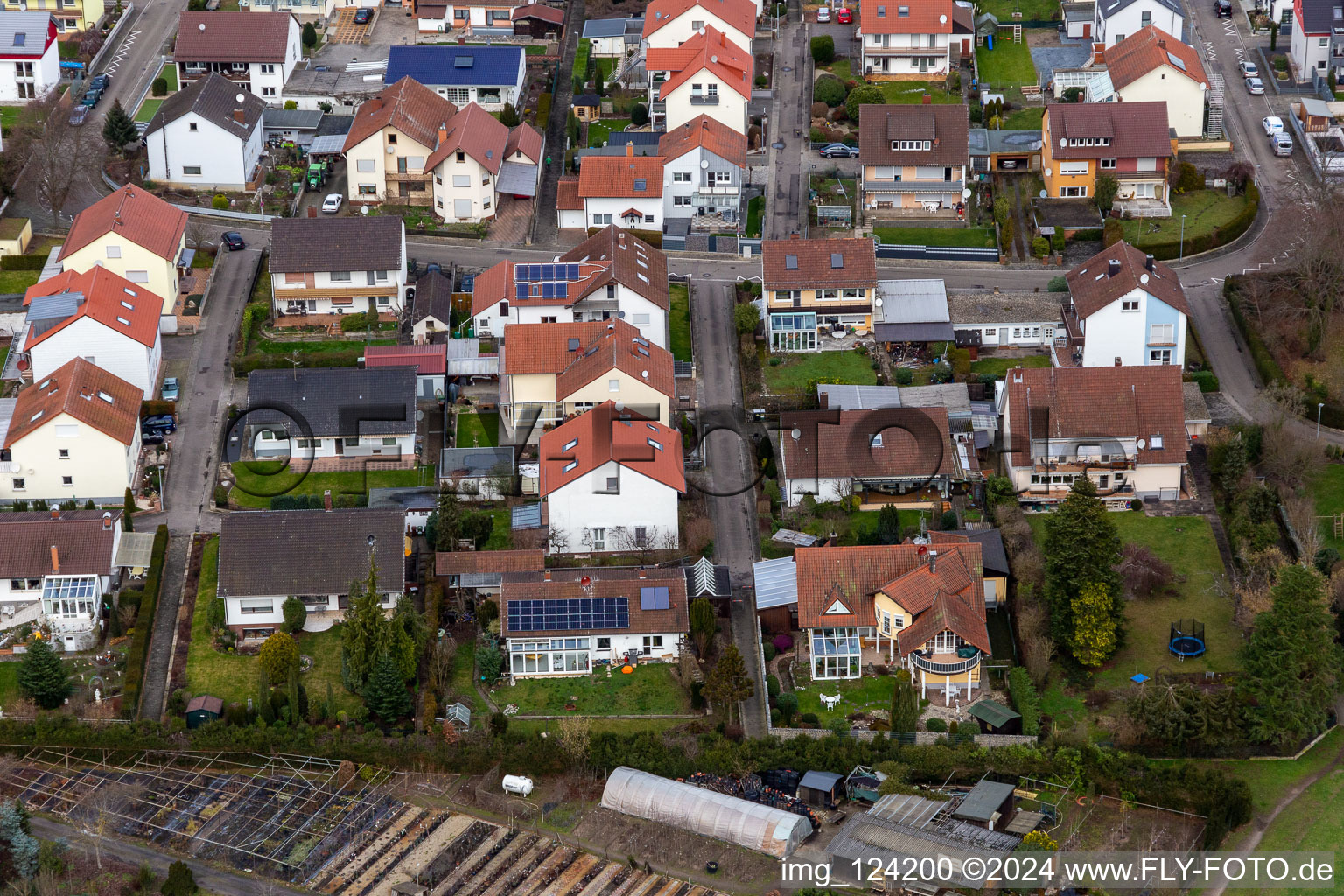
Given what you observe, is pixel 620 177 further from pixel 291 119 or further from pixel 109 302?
pixel 109 302

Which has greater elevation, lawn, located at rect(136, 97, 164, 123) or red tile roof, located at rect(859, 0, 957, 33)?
red tile roof, located at rect(859, 0, 957, 33)

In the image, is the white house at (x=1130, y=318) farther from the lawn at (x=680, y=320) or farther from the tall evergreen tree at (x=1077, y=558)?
the tall evergreen tree at (x=1077, y=558)

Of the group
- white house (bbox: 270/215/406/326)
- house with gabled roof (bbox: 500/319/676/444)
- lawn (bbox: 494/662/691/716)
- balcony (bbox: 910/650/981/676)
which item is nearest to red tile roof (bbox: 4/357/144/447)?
white house (bbox: 270/215/406/326)

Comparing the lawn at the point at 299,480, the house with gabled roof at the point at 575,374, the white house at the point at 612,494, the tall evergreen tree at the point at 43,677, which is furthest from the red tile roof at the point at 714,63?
the tall evergreen tree at the point at 43,677

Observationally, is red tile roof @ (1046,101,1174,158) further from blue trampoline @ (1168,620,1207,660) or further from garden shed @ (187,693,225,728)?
garden shed @ (187,693,225,728)

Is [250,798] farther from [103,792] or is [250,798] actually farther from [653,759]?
[653,759]

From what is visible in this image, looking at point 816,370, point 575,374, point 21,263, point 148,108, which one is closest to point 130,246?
point 21,263
